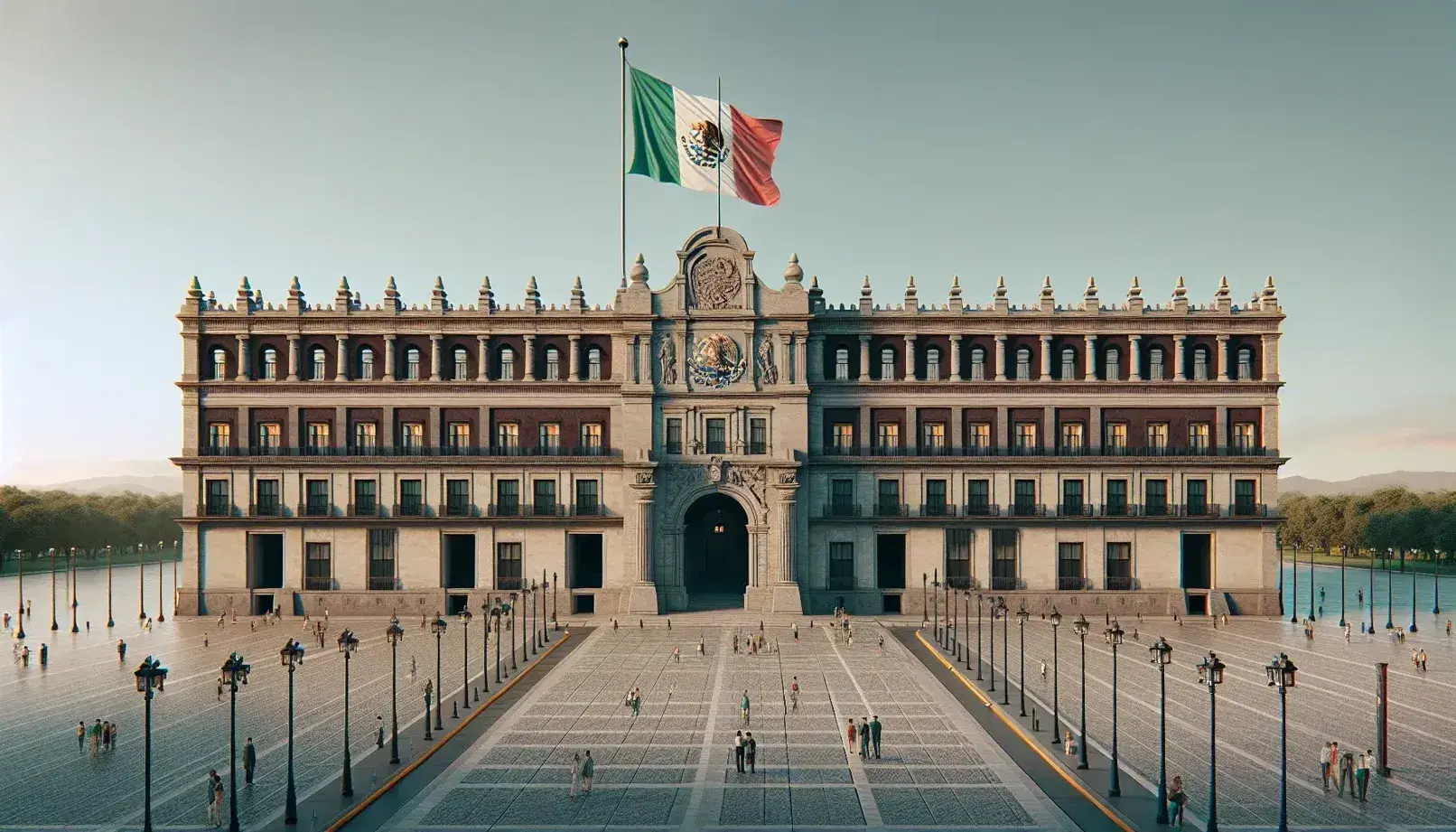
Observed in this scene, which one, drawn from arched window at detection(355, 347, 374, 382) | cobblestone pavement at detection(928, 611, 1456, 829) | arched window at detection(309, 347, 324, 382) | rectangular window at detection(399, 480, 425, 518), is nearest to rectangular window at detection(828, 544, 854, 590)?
cobblestone pavement at detection(928, 611, 1456, 829)

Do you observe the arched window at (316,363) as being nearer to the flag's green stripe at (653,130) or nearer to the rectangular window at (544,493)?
the rectangular window at (544,493)

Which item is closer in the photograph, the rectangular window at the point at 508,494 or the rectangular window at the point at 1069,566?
the rectangular window at the point at 1069,566

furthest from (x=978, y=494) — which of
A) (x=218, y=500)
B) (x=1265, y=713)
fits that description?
(x=218, y=500)

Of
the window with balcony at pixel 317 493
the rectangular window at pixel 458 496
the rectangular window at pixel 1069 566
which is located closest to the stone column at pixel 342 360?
the window with balcony at pixel 317 493

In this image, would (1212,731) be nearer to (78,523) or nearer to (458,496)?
(458,496)

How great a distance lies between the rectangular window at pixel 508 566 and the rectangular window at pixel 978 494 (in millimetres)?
35952

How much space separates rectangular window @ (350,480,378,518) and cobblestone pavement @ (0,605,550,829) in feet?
33.5

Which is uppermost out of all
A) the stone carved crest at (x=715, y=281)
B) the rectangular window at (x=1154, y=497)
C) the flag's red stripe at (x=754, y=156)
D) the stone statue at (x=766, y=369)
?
the flag's red stripe at (x=754, y=156)

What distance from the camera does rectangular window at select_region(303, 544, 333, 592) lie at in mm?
75125

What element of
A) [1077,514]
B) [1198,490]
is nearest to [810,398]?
[1077,514]

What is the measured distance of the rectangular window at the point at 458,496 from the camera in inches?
2980

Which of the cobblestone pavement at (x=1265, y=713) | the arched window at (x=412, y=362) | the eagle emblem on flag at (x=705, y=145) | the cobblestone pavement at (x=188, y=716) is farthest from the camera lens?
the arched window at (x=412, y=362)

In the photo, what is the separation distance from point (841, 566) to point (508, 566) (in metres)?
26.5

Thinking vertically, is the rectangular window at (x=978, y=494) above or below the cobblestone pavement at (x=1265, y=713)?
above
